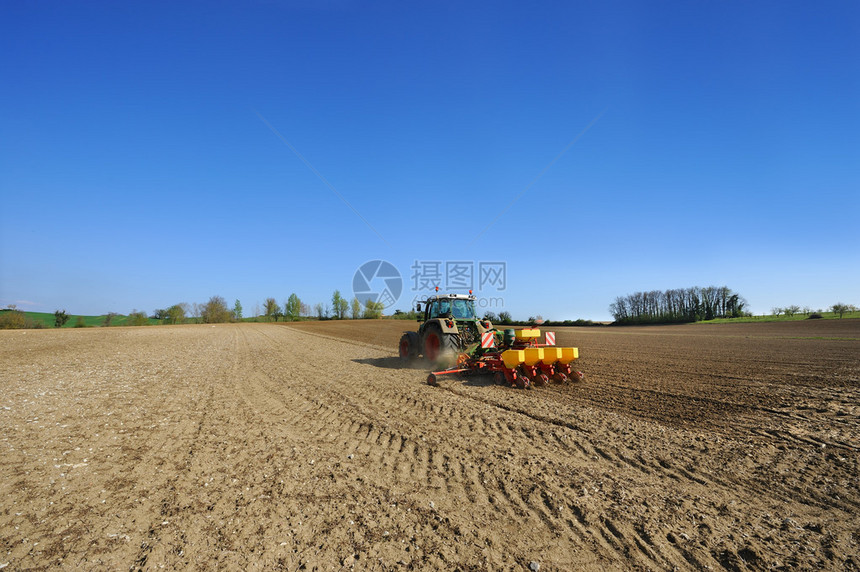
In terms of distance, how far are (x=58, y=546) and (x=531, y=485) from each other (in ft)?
12.9

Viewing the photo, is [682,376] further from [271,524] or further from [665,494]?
[271,524]

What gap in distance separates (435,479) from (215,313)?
9533cm

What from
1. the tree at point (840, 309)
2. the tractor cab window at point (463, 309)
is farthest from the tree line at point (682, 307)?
the tractor cab window at point (463, 309)

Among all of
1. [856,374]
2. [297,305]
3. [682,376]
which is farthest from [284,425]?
[297,305]

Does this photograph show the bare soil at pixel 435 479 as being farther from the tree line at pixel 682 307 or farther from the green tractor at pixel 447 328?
the tree line at pixel 682 307

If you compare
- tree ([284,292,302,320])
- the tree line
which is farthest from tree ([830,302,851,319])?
tree ([284,292,302,320])

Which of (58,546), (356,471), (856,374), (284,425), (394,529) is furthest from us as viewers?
(856,374)

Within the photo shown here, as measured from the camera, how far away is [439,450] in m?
4.98

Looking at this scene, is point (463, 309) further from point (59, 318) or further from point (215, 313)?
point (215, 313)

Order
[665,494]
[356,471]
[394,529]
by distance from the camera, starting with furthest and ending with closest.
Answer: [356,471]
[665,494]
[394,529]

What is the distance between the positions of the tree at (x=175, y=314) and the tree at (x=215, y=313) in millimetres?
7305

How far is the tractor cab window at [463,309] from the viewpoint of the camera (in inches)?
464

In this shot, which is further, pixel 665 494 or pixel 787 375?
pixel 787 375

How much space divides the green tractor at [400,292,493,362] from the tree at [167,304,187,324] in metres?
79.5
